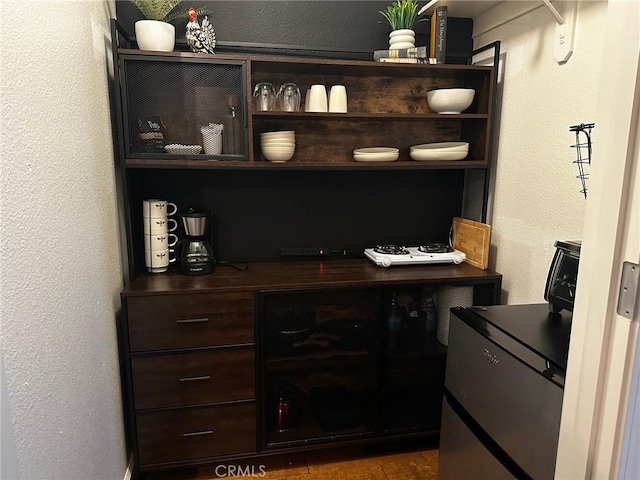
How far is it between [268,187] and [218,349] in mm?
848

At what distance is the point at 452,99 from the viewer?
2104mm

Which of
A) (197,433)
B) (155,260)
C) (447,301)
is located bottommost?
(197,433)

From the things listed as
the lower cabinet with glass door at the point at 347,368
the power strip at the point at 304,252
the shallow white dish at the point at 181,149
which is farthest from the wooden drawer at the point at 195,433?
the shallow white dish at the point at 181,149

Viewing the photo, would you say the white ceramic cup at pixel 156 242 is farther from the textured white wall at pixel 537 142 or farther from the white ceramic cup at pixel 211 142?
the textured white wall at pixel 537 142

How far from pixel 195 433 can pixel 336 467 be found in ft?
2.23

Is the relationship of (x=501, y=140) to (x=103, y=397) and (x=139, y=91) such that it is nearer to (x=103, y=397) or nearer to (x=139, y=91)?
(x=139, y=91)

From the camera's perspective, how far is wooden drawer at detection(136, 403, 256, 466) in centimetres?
189

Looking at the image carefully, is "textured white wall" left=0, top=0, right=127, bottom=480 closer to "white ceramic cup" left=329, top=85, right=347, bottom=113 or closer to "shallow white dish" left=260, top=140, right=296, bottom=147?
"shallow white dish" left=260, top=140, right=296, bottom=147

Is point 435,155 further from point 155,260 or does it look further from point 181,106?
point 155,260

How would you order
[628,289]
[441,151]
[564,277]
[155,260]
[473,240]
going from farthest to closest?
[473,240]
[441,151]
[155,260]
[564,277]
[628,289]

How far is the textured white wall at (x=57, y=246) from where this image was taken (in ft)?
3.12

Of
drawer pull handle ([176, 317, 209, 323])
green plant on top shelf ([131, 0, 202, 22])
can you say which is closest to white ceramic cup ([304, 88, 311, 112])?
green plant on top shelf ([131, 0, 202, 22])

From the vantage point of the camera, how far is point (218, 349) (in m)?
1.88

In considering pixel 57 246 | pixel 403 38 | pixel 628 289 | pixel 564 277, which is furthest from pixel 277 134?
pixel 628 289
